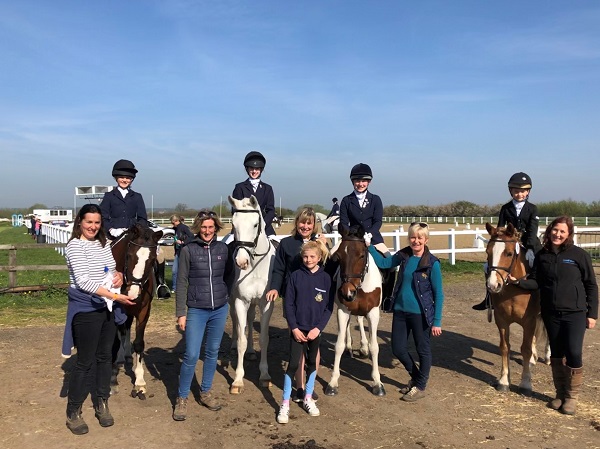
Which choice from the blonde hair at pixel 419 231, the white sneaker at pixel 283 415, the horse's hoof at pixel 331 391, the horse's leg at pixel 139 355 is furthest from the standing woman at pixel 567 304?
the horse's leg at pixel 139 355

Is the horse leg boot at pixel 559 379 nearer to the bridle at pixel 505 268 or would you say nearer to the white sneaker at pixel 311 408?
the bridle at pixel 505 268

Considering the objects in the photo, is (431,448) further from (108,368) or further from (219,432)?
(108,368)

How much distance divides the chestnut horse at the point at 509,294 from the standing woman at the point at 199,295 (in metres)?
2.98

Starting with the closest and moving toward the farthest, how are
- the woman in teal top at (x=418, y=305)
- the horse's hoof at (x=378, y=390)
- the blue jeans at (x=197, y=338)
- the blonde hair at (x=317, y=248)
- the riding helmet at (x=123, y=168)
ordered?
the blue jeans at (x=197, y=338), the blonde hair at (x=317, y=248), the woman in teal top at (x=418, y=305), the horse's hoof at (x=378, y=390), the riding helmet at (x=123, y=168)

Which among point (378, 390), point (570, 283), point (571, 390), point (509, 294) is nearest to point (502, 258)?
point (509, 294)

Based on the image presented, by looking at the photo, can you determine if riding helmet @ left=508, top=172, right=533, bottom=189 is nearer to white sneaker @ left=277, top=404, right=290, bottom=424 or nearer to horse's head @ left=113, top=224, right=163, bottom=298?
white sneaker @ left=277, top=404, right=290, bottom=424

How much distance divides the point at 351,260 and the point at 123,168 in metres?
3.37

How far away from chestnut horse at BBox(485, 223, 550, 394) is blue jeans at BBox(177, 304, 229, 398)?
3.00 metres

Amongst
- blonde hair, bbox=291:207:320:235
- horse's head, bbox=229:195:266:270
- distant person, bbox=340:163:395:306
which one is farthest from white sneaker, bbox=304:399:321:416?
distant person, bbox=340:163:395:306

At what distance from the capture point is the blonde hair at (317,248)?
4848 mm

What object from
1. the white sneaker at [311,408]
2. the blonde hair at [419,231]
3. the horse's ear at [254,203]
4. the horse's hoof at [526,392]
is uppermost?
the horse's ear at [254,203]

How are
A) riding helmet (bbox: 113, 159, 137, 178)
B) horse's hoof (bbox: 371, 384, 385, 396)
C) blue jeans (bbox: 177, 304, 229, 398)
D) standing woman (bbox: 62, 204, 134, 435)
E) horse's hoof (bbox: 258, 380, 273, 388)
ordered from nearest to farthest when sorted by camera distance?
Answer: standing woman (bbox: 62, 204, 134, 435), blue jeans (bbox: 177, 304, 229, 398), horse's hoof (bbox: 371, 384, 385, 396), horse's hoof (bbox: 258, 380, 273, 388), riding helmet (bbox: 113, 159, 137, 178)

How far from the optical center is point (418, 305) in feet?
16.8

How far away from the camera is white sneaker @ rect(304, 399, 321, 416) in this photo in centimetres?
480
